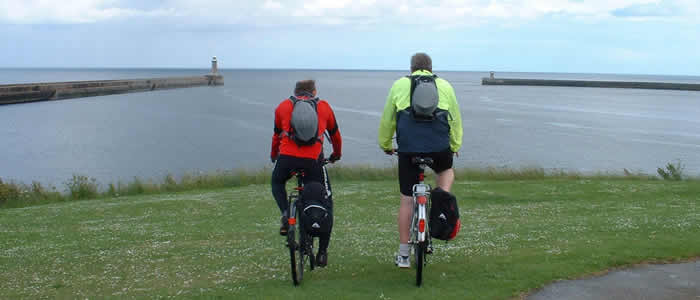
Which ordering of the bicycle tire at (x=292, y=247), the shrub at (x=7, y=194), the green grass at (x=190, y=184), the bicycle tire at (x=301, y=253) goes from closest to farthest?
the bicycle tire at (x=292, y=247) < the bicycle tire at (x=301, y=253) < the shrub at (x=7, y=194) < the green grass at (x=190, y=184)

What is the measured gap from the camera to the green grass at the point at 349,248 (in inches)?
263

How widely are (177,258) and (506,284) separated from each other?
442cm

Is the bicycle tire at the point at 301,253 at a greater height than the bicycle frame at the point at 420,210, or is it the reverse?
the bicycle frame at the point at 420,210

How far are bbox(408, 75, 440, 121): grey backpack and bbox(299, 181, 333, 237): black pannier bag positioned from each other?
1.24m

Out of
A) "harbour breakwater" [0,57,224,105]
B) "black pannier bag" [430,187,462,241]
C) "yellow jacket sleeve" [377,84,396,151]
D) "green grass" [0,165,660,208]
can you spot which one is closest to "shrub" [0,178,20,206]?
"green grass" [0,165,660,208]

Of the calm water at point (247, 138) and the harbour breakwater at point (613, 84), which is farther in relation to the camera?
the harbour breakwater at point (613, 84)

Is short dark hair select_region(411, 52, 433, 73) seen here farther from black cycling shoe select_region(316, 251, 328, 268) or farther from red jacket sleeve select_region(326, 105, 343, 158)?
black cycling shoe select_region(316, 251, 328, 268)

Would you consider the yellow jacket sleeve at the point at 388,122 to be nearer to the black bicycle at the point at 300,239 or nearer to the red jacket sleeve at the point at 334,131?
the red jacket sleeve at the point at 334,131

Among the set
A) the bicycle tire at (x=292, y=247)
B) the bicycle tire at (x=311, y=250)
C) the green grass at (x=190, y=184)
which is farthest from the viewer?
the green grass at (x=190, y=184)

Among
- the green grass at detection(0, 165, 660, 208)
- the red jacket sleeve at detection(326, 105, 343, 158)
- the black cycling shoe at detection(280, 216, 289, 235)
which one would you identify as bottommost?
the green grass at detection(0, 165, 660, 208)

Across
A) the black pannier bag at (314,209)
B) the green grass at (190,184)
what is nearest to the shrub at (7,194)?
the green grass at (190,184)

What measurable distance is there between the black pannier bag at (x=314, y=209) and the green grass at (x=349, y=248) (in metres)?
0.63

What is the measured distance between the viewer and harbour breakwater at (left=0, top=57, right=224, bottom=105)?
287 feet

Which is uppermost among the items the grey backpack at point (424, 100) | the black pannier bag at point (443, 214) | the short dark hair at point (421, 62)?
the short dark hair at point (421, 62)
